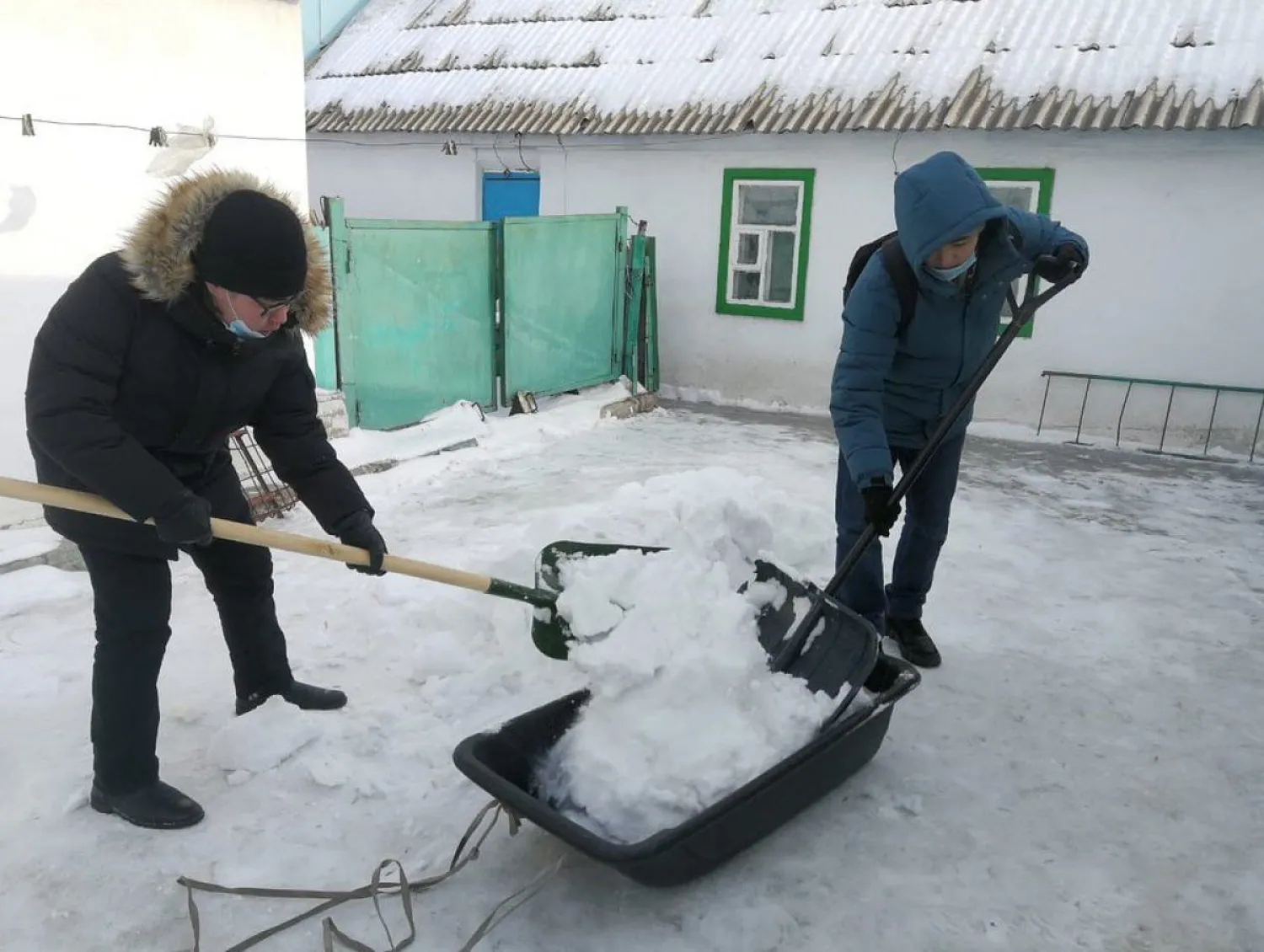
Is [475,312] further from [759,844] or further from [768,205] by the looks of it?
[759,844]

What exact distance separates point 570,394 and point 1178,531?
488cm

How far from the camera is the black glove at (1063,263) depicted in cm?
320

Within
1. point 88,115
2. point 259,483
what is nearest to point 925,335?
point 259,483

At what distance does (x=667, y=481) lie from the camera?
5.01m

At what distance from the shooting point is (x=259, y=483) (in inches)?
197

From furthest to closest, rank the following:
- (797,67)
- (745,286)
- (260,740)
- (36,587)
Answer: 1. (745,286)
2. (797,67)
3. (36,587)
4. (260,740)

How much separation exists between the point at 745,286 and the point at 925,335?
6302 millimetres

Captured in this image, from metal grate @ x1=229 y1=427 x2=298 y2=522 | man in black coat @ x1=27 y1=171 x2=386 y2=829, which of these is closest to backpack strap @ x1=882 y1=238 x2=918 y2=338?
man in black coat @ x1=27 y1=171 x2=386 y2=829

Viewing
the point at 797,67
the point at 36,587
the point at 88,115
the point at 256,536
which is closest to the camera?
the point at 256,536

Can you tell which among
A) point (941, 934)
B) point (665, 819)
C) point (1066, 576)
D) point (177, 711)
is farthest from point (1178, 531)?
point (177, 711)

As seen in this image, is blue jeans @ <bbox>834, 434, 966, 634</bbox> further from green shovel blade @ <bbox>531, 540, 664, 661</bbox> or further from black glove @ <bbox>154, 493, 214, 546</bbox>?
black glove @ <bbox>154, 493, 214, 546</bbox>

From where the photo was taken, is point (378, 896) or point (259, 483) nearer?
point (378, 896)

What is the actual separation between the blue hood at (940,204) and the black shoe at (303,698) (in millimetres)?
2291

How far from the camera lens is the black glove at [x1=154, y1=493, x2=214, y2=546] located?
2.17 m
